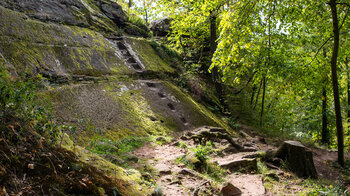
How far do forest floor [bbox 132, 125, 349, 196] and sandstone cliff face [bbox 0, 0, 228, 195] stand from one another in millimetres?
750

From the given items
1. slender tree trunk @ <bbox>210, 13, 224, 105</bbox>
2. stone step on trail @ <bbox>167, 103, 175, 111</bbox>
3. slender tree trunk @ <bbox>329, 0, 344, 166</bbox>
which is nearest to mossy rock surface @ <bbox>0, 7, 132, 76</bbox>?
stone step on trail @ <bbox>167, 103, 175, 111</bbox>

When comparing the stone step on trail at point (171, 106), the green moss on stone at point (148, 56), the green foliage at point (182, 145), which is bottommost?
the green foliage at point (182, 145)

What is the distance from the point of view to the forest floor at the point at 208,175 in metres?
3.94

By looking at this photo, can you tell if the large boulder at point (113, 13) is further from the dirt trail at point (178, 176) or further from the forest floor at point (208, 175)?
the dirt trail at point (178, 176)

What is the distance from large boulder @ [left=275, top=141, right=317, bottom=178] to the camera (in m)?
6.16

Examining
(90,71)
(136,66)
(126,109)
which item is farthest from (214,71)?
(90,71)

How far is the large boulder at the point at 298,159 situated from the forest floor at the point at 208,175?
30 cm

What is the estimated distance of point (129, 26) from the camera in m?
13.8

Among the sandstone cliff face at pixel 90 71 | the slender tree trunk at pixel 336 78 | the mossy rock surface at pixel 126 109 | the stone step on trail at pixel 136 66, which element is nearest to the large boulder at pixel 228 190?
the sandstone cliff face at pixel 90 71

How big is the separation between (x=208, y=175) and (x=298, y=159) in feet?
10.3

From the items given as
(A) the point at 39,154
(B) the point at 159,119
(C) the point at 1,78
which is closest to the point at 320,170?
(B) the point at 159,119

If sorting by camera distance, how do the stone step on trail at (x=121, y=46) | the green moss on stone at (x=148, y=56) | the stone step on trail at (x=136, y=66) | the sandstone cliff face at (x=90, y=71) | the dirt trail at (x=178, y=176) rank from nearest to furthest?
1. the dirt trail at (x=178, y=176)
2. the sandstone cliff face at (x=90, y=71)
3. the stone step on trail at (x=136, y=66)
4. the stone step on trail at (x=121, y=46)
5. the green moss on stone at (x=148, y=56)

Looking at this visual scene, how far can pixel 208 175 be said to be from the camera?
4.78 m

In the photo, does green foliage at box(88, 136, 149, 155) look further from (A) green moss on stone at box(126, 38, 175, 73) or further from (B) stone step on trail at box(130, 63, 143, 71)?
(A) green moss on stone at box(126, 38, 175, 73)
